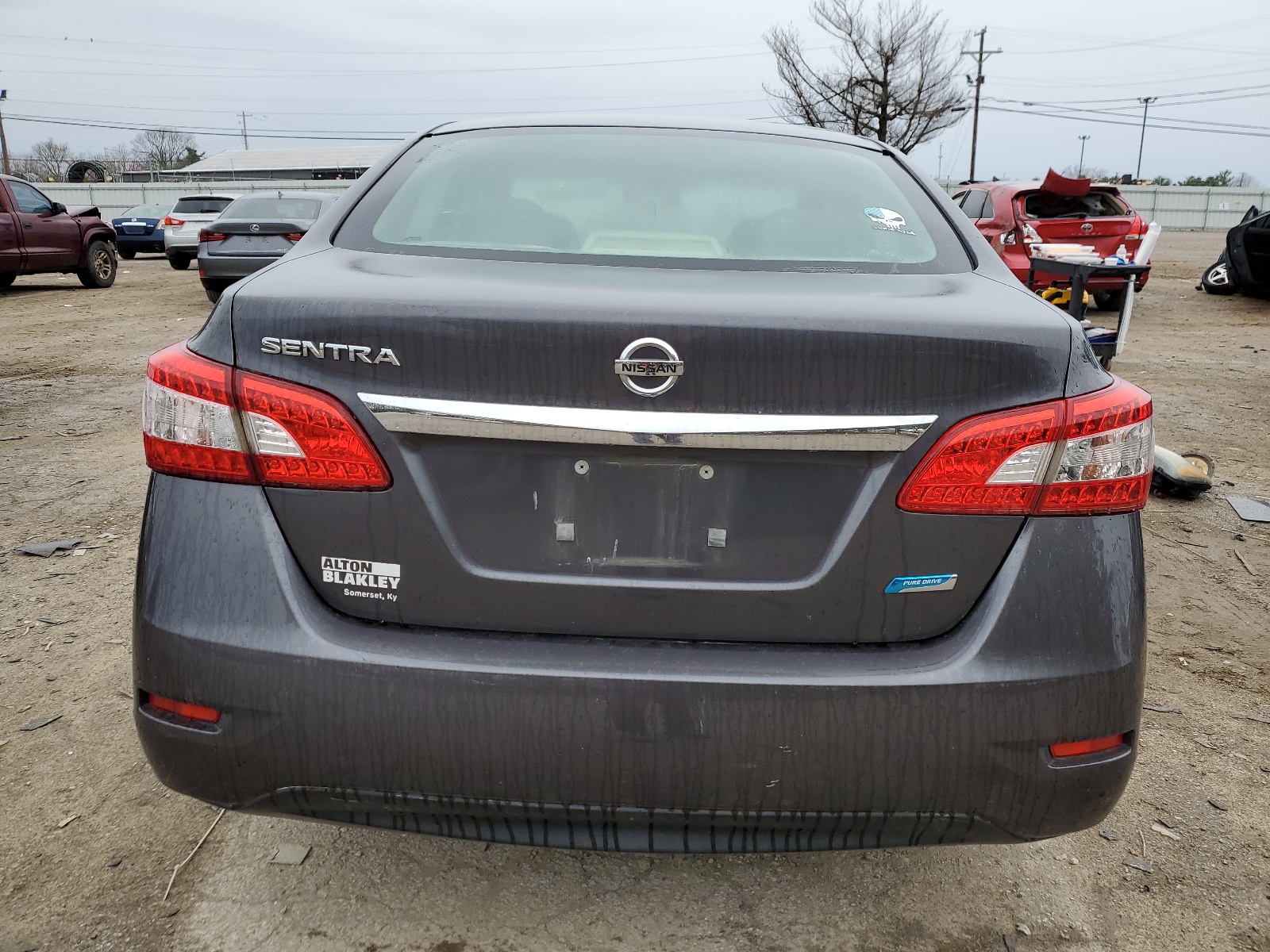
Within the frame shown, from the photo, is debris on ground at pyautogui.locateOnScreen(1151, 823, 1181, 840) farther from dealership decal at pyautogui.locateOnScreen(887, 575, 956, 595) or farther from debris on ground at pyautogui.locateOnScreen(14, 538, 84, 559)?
debris on ground at pyautogui.locateOnScreen(14, 538, 84, 559)

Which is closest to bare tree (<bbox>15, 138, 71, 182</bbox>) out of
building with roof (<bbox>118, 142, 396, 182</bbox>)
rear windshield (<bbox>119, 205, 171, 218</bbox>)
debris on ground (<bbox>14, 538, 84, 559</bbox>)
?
building with roof (<bbox>118, 142, 396, 182</bbox>)

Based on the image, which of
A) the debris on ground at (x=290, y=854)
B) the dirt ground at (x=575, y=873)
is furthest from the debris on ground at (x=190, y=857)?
the debris on ground at (x=290, y=854)

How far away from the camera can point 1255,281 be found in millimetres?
13539

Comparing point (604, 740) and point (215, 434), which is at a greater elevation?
point (215, 434)

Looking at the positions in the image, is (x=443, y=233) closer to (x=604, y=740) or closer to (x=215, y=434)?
(x=215, y=434)

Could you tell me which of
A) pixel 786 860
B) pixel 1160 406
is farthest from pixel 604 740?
pixel 1160 406

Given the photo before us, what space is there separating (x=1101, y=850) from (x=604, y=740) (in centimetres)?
138

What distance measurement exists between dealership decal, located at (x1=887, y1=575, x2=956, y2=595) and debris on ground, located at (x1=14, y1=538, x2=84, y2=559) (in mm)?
3674

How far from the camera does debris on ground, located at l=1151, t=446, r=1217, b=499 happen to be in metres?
5.02

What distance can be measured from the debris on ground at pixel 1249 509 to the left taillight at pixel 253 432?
4644 mm

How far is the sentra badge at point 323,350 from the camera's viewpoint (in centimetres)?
151

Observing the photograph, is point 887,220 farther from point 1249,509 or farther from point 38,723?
point 1249,509

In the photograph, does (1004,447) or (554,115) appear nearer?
(1004,447)

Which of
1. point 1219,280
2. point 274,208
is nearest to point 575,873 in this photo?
point 274,208
